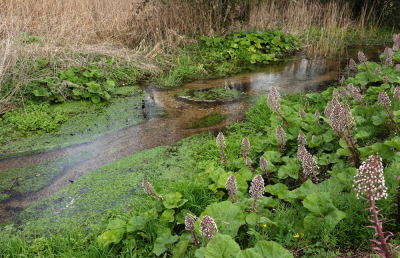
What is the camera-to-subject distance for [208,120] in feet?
16.8

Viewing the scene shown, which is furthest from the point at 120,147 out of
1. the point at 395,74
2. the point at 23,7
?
the point at 23,7

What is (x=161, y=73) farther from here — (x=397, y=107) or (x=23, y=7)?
(x=397, y=107)

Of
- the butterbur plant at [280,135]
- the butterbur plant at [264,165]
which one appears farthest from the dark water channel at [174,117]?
the butterbur plant at [264,165]

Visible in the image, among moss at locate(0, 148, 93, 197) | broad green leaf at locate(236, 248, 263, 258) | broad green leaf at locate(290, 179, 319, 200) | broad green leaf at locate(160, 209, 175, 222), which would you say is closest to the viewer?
broad green leaf at locate(236, 248, 263, 258)

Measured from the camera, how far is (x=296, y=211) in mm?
2477

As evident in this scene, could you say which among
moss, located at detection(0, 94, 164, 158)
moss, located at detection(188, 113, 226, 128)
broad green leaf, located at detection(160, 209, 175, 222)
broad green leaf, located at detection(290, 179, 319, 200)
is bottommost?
moss, located at detection(0, 94, 164, 158)

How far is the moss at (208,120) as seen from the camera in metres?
4.98

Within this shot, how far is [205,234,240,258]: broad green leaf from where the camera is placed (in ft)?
5.81

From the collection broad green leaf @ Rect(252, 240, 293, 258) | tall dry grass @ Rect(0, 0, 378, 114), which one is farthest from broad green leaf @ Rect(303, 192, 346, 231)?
tall dry grass @ Rect(0, 0, 378, 114)

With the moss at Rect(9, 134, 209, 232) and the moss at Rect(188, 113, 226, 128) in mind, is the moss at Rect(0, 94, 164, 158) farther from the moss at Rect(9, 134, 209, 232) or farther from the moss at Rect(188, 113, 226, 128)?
the moss at Rect(9, 134, 209, 232)

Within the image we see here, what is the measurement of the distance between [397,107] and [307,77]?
3.71 metres

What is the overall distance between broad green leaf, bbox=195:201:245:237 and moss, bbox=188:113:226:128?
8.79ft

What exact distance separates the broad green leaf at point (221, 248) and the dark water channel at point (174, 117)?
2372 mm

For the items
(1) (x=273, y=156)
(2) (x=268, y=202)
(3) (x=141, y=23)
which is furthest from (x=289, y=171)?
(3) (x=141, y=23)
